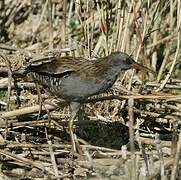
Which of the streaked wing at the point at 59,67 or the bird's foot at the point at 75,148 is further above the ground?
the streaked wing at the point at 59,67

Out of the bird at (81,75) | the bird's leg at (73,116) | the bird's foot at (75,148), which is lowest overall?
the bird's foot at (75,148)

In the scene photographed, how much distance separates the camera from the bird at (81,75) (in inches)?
191

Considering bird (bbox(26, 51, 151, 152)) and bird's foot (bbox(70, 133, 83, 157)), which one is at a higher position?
bird (bbox(26, 51, 151, 152))

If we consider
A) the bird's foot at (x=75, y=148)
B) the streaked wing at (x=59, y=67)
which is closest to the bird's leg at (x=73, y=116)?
the bird's foot at (x=75, y=148)

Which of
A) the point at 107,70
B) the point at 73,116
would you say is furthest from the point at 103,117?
the point at 107,70

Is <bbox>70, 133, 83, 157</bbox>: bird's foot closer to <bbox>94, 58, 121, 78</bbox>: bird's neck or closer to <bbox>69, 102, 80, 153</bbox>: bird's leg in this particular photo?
<bbox>69, 102, 80, 153</bbox>: bird's leg

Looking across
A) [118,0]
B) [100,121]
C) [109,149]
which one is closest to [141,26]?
[118,0]

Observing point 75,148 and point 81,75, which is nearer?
point 81,75

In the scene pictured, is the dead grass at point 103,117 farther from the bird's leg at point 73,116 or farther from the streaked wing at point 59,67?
the streaked wing at point 59,67

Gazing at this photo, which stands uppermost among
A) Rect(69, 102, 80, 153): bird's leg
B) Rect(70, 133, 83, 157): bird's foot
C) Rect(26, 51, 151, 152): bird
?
Rect(26, 51, 151, 152): bird

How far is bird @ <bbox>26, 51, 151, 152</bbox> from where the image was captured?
15.9 ft

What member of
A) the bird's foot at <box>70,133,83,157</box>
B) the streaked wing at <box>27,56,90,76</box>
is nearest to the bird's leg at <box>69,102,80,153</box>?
the bird's foot at <box>70,133,83,157</box>

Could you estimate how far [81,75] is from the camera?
4883 millimetres

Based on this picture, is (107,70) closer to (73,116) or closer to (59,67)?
(59,67)
